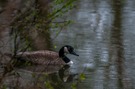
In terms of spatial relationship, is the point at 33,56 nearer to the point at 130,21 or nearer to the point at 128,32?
the point at 128,32

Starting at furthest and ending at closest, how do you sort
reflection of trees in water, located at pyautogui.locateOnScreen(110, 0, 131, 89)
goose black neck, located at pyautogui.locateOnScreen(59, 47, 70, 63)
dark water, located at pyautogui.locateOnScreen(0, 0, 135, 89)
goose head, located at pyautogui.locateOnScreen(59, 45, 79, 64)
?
goose black neck, located at pyautogui.locateOnScreen(59, 47, 70, 63)
goose head, located at pyautogui.locateOnScreen(59, 45, 79, 64)
reflection of trees in water, located at pyautogui.locateOnScreen(110, 0, 131, 89)
dark water, located at pyautogui.locateOnScreen(0, 0, 135, 89)

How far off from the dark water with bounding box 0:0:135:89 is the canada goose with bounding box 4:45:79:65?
0.20m

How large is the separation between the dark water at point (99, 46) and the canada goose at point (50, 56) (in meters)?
0.20

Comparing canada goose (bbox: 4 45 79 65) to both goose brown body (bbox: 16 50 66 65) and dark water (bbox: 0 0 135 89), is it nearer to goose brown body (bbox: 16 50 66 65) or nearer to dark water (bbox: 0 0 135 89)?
goose brown body (bbox: 16 50 66 65)

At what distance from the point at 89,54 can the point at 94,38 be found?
1.32 meters

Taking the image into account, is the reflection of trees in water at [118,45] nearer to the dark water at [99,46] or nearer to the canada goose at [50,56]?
the dark water at [99,46]

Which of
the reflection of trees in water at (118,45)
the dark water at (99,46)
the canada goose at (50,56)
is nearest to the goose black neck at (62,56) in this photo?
the canada goose at (50,56)

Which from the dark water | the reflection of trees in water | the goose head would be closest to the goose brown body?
the goose head

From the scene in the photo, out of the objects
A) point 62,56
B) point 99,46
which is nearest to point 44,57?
point 62,56

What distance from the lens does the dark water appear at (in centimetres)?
974

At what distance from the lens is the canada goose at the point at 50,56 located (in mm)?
11477

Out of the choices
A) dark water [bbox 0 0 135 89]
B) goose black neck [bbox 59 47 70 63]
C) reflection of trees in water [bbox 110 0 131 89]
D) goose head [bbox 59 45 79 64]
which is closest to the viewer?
dark water [bbox 0 0 135 89]

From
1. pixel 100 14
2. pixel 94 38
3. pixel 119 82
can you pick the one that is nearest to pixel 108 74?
pixel 119 82

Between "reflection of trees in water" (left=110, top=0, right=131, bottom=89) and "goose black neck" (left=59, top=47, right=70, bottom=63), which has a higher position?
"reflection of trees in water" (left=110, top=0, right=131, bottom=89)
